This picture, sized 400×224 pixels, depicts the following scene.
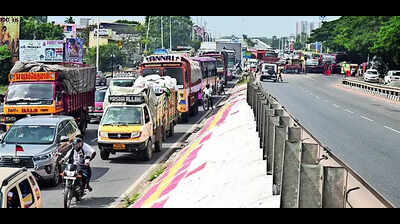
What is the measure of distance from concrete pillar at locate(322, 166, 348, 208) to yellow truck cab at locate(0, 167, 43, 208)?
412 centimetres

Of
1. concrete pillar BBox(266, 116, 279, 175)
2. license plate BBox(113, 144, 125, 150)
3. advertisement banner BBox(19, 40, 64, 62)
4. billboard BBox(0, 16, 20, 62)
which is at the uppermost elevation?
billboard BBox(0, 16, 20, 62)

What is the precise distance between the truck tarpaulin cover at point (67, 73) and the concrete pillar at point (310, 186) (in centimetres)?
1732

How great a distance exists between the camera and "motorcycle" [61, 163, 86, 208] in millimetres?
13195

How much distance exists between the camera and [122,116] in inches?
816

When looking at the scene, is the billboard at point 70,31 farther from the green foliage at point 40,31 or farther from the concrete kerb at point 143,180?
the concrete kerb at point 143,180

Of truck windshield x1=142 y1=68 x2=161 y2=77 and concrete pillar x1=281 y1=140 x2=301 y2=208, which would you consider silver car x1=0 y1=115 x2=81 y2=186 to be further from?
truck windshield x1=142 y1=68 x2=161 y2=77

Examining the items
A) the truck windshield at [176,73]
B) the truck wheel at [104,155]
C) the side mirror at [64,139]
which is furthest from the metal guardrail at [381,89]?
the side mirror at [64,139]

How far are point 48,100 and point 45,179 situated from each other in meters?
7.57

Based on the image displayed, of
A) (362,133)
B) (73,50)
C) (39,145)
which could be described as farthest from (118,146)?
(73,50)

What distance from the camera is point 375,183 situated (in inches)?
574

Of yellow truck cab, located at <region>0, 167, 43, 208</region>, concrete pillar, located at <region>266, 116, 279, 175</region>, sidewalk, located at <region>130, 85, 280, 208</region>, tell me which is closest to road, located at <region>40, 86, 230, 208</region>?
sidewalk, located at <region>130, 85, 280, 208</region>
